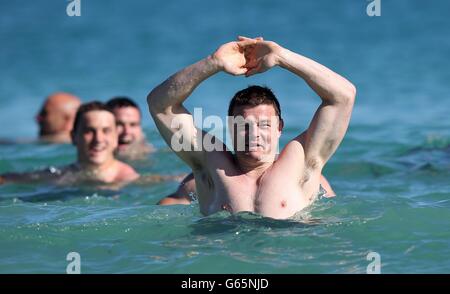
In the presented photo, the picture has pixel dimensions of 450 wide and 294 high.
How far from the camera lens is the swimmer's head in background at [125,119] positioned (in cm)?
1116

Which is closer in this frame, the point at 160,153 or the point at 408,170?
the point at 408,170

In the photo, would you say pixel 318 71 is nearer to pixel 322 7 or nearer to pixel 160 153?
pixel 160 153

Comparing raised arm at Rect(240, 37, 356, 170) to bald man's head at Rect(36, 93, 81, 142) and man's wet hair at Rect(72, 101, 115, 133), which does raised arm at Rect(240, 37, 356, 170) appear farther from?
bald man's head at Rect(36, 93, 81, 142)

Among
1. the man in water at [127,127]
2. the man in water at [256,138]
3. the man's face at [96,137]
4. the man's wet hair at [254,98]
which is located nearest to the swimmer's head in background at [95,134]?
the man's face at [96,137]

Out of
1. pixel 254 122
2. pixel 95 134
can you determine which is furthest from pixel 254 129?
pixel 95 134

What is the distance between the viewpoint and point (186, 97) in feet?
20.4

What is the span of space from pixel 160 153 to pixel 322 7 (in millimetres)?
11774

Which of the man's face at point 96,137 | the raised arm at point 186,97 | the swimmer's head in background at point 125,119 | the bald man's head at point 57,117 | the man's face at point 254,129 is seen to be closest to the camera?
the raised arm at point 186,97

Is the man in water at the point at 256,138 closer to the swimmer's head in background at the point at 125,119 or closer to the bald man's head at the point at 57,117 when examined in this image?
the swimmer's head in background at the point at 125,119

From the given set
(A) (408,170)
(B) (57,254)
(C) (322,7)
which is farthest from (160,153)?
(C) (322,7)

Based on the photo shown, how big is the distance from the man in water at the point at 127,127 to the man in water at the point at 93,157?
109 centimetres

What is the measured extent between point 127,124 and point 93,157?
4.54 ft
